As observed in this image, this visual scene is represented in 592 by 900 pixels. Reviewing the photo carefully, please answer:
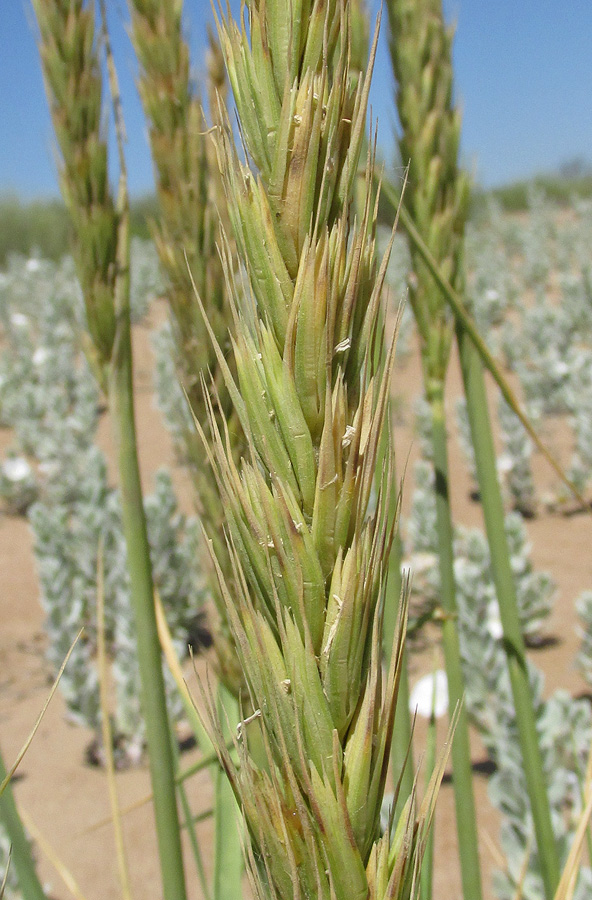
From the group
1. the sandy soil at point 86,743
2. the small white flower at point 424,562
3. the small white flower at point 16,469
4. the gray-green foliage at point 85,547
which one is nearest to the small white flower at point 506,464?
the sandy soil at point 86,743

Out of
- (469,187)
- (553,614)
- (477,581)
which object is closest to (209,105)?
(469,187)

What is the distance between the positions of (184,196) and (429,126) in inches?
12.0

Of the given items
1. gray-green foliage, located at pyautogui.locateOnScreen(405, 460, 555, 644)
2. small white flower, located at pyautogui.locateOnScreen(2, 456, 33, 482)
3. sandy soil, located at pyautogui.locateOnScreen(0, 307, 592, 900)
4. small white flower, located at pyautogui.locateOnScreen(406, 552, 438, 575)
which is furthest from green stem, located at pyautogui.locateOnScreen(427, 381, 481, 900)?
small white flower, located at pyautogui.locateOnScreen(2, 456, 33, 482)

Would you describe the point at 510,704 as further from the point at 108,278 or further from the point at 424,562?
the point at 108,278

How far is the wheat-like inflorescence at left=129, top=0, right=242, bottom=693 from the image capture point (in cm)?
83

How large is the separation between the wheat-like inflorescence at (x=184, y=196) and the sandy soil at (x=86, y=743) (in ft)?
1.10

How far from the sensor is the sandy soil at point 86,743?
8.27 ft

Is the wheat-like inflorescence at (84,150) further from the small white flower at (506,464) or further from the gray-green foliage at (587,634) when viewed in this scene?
the small white flower at (506,464)

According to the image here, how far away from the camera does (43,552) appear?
379 cm

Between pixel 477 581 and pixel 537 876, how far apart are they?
4.32 ft

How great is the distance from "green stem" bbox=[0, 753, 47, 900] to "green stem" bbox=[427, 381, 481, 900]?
0.48 meters

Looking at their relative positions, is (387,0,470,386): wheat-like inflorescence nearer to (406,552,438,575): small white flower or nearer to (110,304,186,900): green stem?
(110,304,186,900): green stem

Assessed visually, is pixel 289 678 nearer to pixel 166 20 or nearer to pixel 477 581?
pixel 166 20

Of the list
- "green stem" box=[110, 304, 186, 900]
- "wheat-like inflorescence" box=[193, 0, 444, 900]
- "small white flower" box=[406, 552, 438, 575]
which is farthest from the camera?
"small white flower" box=[406, 552, 438, 575]
